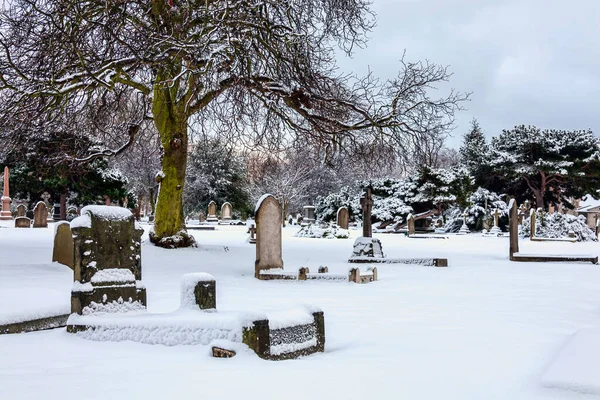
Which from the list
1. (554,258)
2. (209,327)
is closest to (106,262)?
(209,327)

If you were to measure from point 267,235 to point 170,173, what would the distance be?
5.07m

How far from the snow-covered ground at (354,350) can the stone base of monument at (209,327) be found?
12cm

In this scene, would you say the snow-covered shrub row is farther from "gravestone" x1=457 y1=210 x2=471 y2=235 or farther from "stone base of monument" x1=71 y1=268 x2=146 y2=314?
"stone base of monument" x1=71 y1=268 x2=146 y2=314

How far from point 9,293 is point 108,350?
1894mm

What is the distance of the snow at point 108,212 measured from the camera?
17.7 feet

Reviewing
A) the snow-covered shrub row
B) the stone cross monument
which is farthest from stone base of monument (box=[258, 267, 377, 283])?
the snow-covered shrub row

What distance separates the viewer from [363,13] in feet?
53.1

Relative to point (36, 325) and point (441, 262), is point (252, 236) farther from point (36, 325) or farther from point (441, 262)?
point (36, 325)

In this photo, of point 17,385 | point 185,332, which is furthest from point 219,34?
point 17,385

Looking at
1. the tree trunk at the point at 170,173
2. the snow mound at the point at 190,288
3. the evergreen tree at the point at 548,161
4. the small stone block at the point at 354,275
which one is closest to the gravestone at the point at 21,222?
the tree trunk at the point at 170,173

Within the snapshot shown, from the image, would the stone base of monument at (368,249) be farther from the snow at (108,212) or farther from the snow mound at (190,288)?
the snow mound at (190,288)

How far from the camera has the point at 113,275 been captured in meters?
5.40

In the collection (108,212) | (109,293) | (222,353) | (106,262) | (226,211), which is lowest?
(222,353)

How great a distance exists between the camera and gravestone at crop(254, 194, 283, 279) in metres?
10.9
